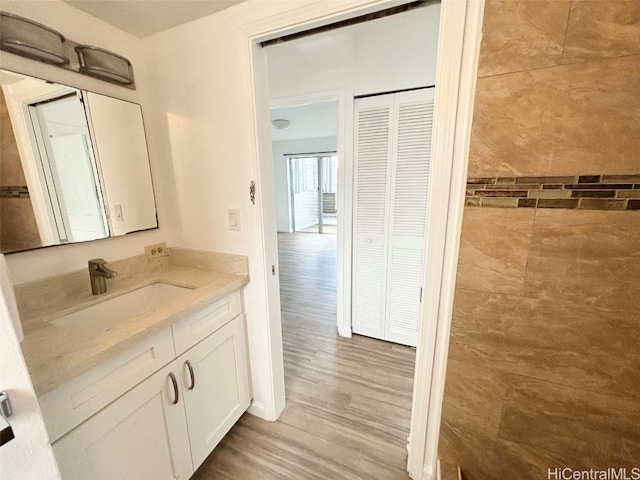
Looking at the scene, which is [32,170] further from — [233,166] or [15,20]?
[233,166]

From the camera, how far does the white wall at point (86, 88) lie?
1063 millimetres

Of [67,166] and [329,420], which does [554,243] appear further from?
[67,166]

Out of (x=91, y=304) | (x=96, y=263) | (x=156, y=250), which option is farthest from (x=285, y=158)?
(x=91, y=304)

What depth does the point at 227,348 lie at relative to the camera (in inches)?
54.7

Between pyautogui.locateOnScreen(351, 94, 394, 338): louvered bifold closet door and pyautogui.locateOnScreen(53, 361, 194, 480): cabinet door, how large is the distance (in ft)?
5.19

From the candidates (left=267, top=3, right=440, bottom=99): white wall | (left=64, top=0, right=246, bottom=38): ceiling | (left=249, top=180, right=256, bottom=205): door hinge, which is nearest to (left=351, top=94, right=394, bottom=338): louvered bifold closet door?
(left=267, top=3, right=440, bottom=99): white wall

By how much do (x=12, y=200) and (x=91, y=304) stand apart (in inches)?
20.6

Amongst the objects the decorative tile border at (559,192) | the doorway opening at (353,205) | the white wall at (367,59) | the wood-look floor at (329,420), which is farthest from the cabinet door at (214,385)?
the white wall at (367,59)

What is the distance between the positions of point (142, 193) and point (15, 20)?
2.60 feet

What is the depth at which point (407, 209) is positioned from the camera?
202 cm

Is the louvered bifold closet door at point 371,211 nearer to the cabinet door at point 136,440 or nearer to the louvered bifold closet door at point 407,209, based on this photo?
the louvered bifold closet door at point 407,209

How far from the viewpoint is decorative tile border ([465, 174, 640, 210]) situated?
30.2 inches

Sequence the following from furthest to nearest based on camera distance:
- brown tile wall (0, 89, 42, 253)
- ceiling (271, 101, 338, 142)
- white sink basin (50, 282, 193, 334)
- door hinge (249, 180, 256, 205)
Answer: ceiling (271, 101, 338, 142)
door hinge (249, 180, 256, 205)
white sink basin (50, 282, 193, 334)
brown tile wall (0, 89, 42, 253)

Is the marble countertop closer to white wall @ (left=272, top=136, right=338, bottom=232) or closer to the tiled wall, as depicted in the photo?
the tiled wall
